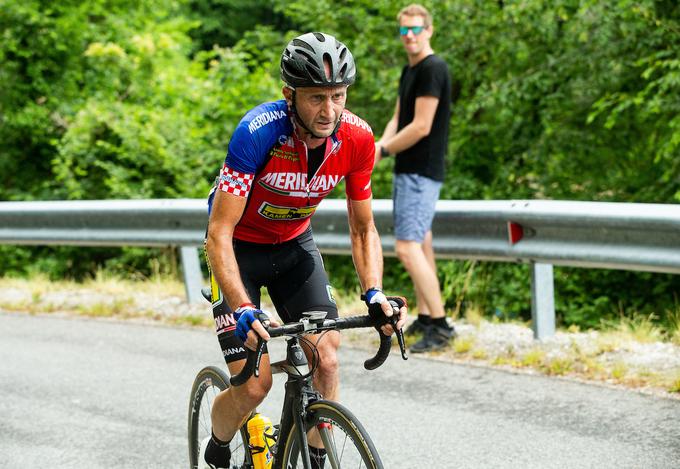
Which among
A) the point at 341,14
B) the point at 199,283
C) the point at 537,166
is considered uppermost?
the point at 341,14

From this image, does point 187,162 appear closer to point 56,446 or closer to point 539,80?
point 539,80

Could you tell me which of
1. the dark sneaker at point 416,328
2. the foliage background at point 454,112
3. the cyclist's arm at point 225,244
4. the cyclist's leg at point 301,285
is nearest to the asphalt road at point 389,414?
the dark sneaker at point 416,328

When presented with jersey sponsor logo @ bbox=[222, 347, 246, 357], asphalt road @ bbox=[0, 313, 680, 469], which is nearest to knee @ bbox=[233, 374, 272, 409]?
jersey sponsor logo @ bbox=[222, 347, 246, 357]

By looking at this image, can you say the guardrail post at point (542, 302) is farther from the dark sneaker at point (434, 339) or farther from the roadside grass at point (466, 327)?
the dark sneaker at point (434, 339)

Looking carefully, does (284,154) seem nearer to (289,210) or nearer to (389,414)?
(289,210)

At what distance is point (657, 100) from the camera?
10.3 m

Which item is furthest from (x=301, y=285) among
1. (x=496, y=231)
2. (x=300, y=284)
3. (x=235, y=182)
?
(x=496, y=231)

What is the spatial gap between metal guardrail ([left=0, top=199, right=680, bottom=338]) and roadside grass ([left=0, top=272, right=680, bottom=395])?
286 millimetres

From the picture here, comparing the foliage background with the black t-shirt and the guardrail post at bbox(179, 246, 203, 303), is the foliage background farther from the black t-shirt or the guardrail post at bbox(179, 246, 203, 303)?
the black t-shirt

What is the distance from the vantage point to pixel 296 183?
4059mm

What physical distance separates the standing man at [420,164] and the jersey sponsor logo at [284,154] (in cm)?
306

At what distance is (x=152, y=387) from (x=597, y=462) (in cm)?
288

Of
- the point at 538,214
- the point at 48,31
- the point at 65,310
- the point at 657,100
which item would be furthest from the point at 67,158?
the point at 538,214

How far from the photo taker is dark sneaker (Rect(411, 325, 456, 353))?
6.99 meters
